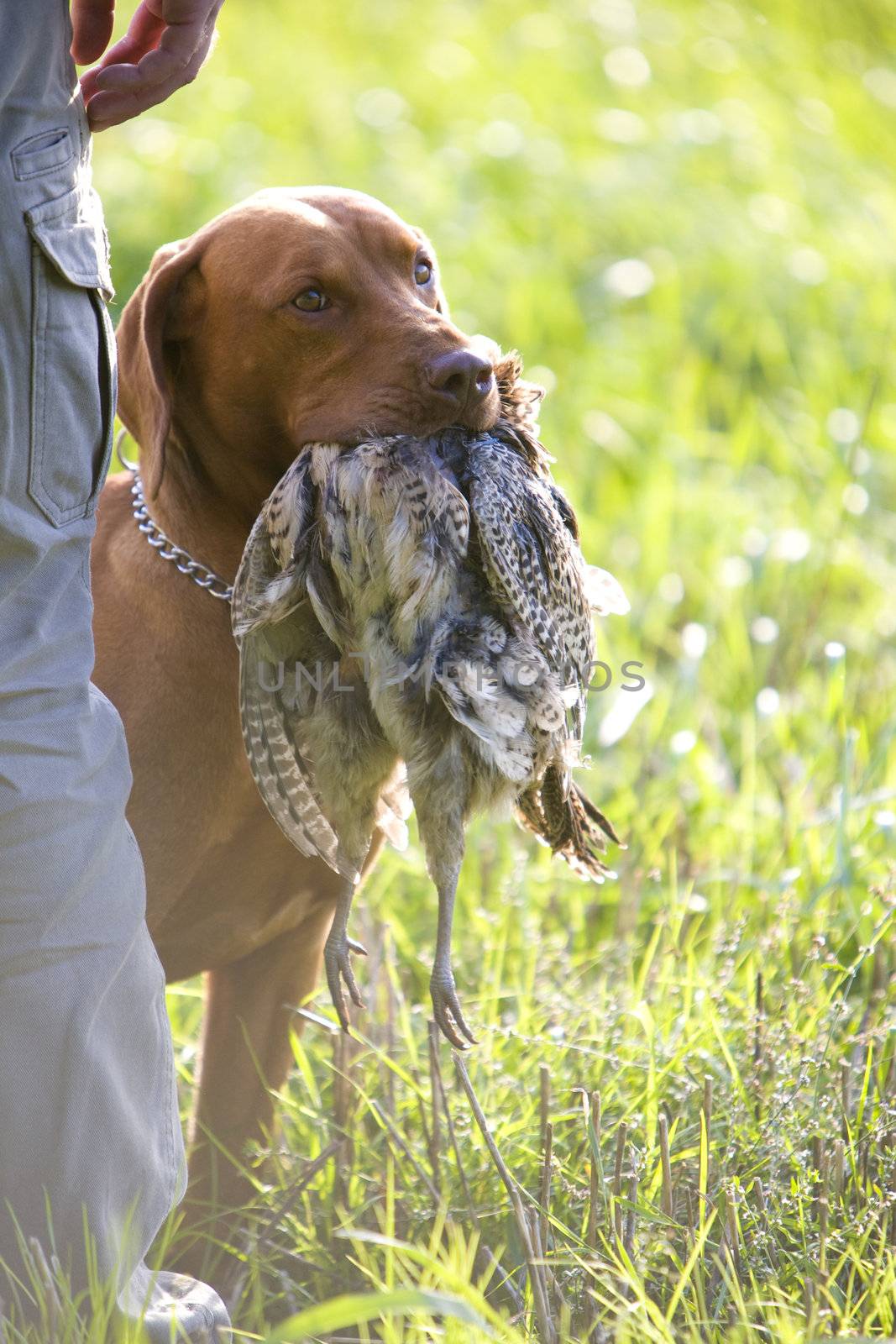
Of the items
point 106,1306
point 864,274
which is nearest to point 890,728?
point 106,1306

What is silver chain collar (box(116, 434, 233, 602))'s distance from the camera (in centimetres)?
224

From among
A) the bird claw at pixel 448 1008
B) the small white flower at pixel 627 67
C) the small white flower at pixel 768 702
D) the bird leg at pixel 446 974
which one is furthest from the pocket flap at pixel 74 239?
the small white flower at pixel 627 67

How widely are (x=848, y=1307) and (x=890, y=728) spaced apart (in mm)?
1768

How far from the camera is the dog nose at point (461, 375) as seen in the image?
2027 millimetres

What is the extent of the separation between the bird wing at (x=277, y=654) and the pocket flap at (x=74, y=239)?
0.35 meters

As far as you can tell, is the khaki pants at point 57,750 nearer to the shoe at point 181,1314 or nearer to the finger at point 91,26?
the shoe at point 181,1314

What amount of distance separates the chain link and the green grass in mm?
762

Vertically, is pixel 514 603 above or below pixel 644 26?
above

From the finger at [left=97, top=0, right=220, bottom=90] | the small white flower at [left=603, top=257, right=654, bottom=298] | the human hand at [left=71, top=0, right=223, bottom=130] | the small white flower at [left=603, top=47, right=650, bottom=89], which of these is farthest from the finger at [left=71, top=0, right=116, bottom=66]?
the small white flower at [left=603, top=47, right=650, bottom=89]

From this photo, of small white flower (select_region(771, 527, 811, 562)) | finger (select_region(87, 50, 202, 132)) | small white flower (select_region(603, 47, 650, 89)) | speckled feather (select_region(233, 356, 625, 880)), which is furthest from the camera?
small white flower (select_region(603, 47, 650, 89))

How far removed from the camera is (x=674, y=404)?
5.59 meters

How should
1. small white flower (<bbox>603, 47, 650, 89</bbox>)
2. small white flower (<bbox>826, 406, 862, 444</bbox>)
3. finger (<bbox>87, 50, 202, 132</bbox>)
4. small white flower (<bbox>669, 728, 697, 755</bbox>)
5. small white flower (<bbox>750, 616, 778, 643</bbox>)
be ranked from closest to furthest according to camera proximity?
finger (<bbox>87, 50, 202, 132</bbox>) → small white flower (<bbox>669, 728, 697, 755</bbox>) → small white flower (<bbox>750, 616, 778, 643</bbox>) → small white flower (<bbox>826, 406, 862, 444</bbox>) → small white flower (<bbox>603, 47, 650, 89</bbox>)

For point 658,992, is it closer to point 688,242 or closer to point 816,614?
point 816,614

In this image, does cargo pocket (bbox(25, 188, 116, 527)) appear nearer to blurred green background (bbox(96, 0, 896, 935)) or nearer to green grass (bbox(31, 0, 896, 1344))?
green grass (bbox(31, 0, 896, 1344))
